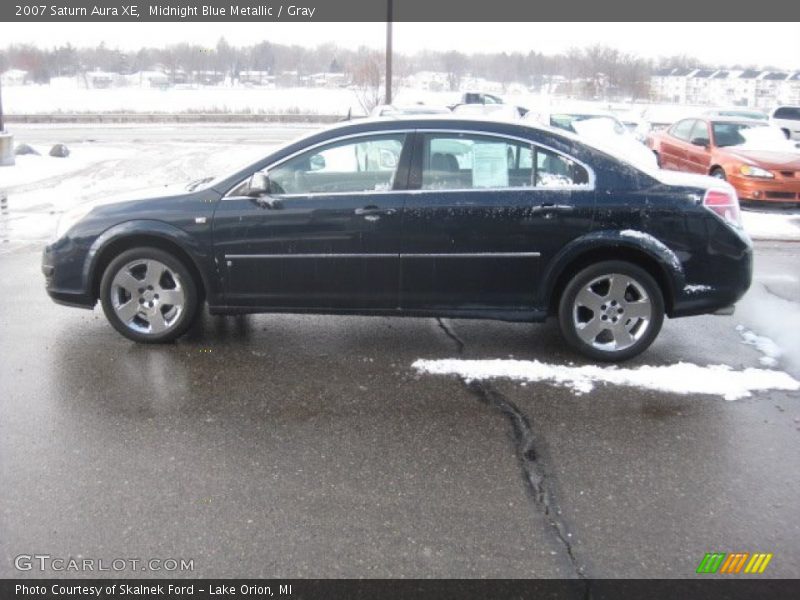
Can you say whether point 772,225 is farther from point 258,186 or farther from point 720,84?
point 720,84

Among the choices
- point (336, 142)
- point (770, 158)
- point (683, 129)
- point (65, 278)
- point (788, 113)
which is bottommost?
point (65, 278)

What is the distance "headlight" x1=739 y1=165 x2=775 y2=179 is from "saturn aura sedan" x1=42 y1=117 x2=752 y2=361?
25.1 feet

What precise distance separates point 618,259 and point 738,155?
28.5ft

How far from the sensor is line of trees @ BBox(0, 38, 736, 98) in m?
61.6

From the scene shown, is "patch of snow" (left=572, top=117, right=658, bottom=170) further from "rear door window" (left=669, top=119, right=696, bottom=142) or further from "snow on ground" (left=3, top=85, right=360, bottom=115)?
"snow on ground" (left=3, top=85, right=360, bottom=115)

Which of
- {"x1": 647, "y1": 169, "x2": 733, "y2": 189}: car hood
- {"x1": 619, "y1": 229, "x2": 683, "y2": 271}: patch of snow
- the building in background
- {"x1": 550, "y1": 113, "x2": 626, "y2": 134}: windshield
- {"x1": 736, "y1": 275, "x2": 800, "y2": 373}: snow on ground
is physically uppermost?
the building in background

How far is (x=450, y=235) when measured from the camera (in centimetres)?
503

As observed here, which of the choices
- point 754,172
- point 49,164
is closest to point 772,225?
point 754,172

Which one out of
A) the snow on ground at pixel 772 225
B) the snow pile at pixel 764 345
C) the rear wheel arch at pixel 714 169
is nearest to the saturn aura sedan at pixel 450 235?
the snow pile at pixel 764 345

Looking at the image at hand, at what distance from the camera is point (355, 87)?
3806 cm

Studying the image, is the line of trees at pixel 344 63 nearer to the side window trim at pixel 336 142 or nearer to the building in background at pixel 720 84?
the building in background at pixel 720 84

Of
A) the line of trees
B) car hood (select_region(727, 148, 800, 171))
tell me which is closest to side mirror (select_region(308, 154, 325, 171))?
car hood (select_region(727, 148, 800, 171))

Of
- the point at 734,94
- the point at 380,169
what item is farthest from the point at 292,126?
the point at 734,94
